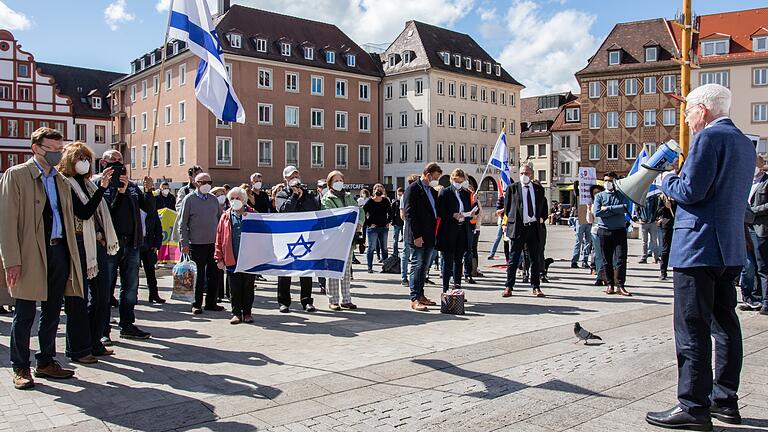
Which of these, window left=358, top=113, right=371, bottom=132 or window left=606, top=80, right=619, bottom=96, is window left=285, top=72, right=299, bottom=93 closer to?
window left=358, top=113, right=371, bottom=132

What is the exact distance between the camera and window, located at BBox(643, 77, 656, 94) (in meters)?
64.1

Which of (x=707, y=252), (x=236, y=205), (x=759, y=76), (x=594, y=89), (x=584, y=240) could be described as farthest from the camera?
(x=594, y=89)

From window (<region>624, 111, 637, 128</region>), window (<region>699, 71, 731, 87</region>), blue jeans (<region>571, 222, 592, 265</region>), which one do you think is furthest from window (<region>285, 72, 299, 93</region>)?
blue jeans (<region>571, 222, 592, 265</region>)

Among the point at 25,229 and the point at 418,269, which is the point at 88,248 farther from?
the point at 418,269

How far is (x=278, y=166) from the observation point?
58.2 metres

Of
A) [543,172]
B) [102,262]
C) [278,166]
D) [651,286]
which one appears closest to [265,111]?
[278,166]

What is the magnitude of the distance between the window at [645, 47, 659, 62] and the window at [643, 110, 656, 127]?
4.71 m

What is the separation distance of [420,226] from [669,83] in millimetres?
59708

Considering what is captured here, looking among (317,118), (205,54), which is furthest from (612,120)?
(205,54)

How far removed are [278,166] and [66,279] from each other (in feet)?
172

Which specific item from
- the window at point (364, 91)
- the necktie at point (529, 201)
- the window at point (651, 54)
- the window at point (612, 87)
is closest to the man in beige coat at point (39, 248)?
the necktie at point (529, 201)

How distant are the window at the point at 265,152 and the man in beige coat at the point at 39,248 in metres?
51.6

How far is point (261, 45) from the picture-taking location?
57500mm

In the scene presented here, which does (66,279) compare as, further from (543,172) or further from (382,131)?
(543,172)
